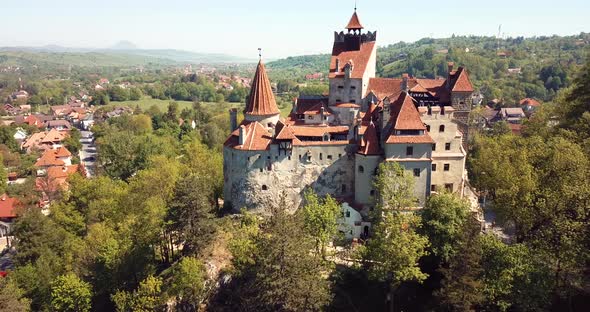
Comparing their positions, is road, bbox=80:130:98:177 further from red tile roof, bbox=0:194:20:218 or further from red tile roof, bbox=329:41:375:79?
red tile roof, bbox=329:41:375:79

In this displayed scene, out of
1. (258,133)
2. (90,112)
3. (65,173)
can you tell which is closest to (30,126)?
(90,112)


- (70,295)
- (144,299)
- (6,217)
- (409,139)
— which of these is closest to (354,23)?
(409,139)

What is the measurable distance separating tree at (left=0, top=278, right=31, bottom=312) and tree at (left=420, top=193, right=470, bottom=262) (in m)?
40.0

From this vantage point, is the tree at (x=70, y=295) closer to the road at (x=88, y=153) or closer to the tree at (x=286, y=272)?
the tree at (x=286, y=272)

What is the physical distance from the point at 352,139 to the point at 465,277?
23.2 metres

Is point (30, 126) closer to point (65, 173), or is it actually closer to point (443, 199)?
point (65, 173)

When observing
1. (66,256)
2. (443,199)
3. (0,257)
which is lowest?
(0,257)

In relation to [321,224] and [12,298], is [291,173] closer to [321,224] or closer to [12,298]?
[321,224]

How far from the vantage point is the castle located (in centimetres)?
4988

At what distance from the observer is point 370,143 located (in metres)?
51.2

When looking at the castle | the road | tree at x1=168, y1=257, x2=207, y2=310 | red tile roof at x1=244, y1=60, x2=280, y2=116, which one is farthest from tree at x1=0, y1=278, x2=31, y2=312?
the road

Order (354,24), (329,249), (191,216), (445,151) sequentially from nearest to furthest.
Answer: (191,216) < (329,249) < (445,151) < (354,24)

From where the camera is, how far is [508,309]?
124ft

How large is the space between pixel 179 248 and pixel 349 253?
70.9 feet
